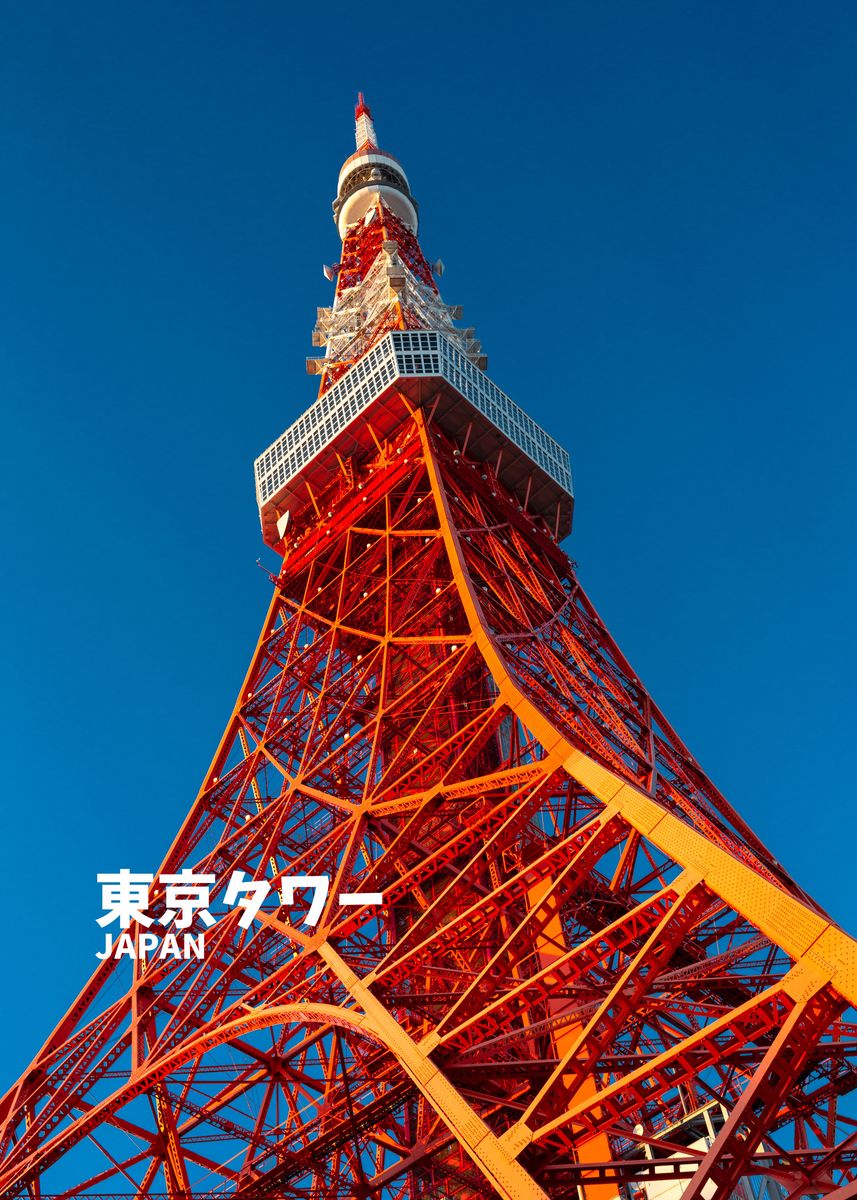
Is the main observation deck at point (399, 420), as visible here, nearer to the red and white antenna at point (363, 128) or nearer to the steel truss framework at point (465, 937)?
the steel truss framework at point (465, 937)

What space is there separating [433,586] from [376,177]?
1006 inches

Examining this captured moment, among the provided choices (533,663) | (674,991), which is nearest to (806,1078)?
(674,991)

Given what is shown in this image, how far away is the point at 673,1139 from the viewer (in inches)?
548

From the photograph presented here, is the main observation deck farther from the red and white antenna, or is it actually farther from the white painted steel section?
the red and white antenna

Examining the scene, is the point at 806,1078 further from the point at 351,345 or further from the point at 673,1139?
the point at 351,345

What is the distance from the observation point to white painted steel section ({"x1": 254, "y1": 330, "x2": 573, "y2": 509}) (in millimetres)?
28344

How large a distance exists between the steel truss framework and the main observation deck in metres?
0.68

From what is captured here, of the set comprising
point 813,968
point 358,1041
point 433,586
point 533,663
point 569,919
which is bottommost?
point 813,968

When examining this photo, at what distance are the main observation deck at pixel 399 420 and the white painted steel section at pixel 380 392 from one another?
0.03 metres

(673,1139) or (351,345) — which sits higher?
(351,345)

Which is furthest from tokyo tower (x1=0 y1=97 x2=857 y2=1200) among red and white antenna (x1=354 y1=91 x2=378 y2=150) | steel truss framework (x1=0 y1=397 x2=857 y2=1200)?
red and white antenna (x1=354 y1=91 x2=378 y2=150)

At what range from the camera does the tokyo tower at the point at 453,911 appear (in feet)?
35.5

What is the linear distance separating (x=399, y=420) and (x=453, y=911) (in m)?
12.5

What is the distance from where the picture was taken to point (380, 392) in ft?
92.1
